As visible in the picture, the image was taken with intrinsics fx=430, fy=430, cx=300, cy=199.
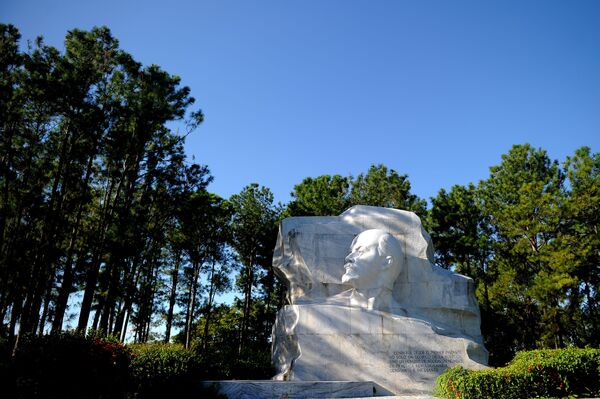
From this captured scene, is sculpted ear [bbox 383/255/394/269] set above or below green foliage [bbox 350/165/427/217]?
below

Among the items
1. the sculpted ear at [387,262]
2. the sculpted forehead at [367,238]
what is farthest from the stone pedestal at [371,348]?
the sculpted forehead at [367,238]

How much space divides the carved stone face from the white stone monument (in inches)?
1.1

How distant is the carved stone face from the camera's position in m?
11.5

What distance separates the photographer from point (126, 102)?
1645cm

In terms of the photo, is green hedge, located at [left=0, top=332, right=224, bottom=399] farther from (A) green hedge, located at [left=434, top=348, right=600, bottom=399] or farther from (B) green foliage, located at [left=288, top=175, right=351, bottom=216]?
(B) green foliage, located at [left=288, top=175, right=351, bottom=216]

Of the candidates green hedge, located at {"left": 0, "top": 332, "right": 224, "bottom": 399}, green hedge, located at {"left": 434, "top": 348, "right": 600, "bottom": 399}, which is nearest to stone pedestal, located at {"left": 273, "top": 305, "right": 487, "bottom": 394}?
green hedge, located at {"left": 434, "top": 348, "right": 600, "bottom": 399}

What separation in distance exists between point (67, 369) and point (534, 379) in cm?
862

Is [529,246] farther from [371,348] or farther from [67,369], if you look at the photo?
[67,369]

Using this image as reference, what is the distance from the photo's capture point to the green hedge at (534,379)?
8.24 metres

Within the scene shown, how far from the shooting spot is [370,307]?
11.4 m

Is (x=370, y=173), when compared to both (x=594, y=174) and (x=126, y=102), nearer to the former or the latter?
(x=594, y=174)

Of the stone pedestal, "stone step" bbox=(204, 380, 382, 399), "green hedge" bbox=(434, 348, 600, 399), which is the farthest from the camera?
the stone pedestal

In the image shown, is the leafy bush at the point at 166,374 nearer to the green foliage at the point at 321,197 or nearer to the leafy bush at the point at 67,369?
the leafy bush at the point at 67,369

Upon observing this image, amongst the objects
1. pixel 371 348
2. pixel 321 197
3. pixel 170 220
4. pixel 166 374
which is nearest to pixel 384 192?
pixel 321 197
